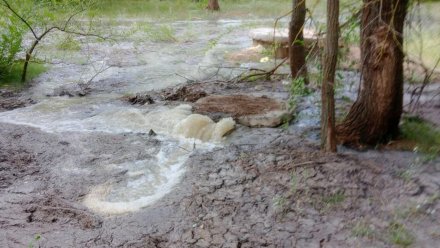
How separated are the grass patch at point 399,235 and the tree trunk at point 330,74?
155cm

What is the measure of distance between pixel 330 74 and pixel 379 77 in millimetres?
796

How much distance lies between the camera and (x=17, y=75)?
35.0 feet

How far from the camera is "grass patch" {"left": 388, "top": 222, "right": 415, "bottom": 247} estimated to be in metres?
3.87

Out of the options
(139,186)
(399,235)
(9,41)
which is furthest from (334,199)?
(9,41)

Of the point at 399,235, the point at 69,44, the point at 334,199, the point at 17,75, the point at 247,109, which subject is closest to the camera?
the point at 399,235

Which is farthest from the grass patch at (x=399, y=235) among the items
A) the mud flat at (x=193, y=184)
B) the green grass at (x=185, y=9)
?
the green grass at (x=185, y=9)

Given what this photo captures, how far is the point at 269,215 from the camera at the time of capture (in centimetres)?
448

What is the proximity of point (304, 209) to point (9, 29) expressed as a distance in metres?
8.23

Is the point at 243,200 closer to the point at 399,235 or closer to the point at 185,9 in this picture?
the point at 399,235

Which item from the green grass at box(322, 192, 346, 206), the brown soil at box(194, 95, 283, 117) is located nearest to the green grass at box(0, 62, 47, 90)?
the brown soil at box(194, 95, 283, 117)

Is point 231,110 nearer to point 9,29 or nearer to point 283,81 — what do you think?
point 283,81

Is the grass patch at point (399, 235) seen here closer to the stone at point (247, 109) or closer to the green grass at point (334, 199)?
the green grass at point (334, 199)

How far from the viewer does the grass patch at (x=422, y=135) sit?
5.59m

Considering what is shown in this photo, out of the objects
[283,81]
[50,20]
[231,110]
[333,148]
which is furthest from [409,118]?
[50,20]
